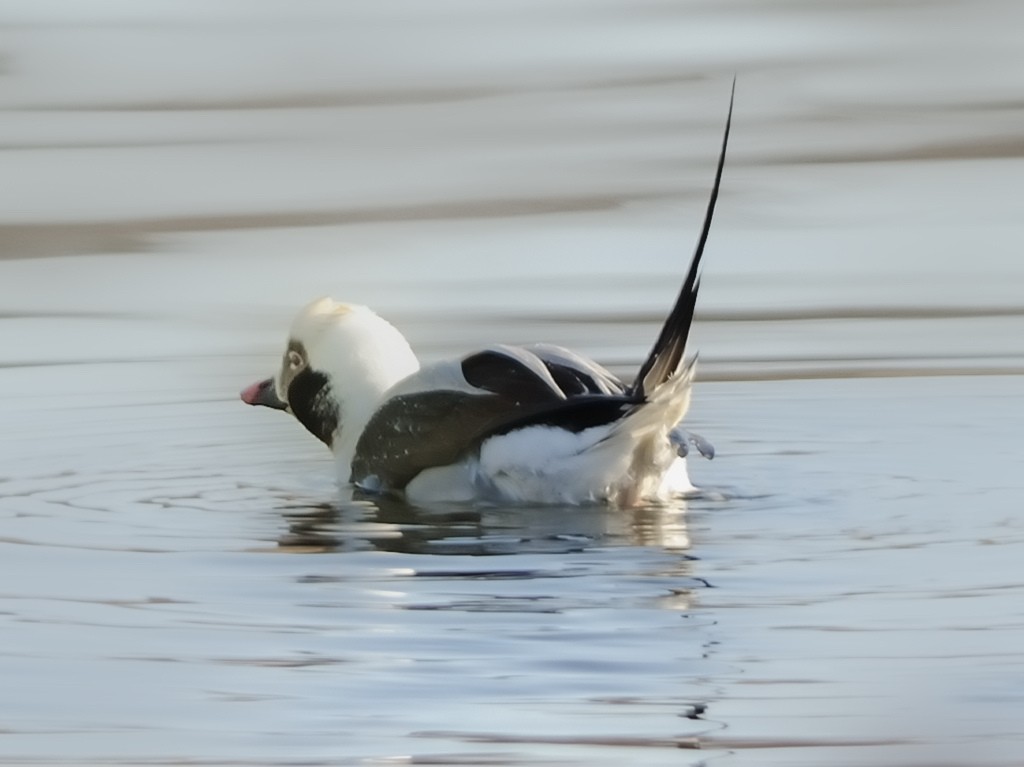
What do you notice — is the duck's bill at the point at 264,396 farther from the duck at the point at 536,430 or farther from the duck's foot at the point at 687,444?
the duck's foot at the point at 687,444

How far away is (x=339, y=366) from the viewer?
6973 millimetres

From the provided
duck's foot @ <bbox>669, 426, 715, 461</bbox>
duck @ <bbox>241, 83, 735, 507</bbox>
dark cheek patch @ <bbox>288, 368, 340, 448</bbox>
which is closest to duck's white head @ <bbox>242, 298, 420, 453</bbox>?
dark cheek patch @ <bbox>288, 368, 340, 448</bbox>

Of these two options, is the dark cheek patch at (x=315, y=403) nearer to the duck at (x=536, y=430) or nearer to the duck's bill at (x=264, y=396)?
the duck's bill at (x=264, y=396)

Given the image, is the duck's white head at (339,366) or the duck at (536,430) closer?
the duck at (536,430)

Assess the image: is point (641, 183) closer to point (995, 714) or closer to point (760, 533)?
point (760, 533)

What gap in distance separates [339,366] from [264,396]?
1.39ft

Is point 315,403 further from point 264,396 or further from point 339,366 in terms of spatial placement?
point 264,396

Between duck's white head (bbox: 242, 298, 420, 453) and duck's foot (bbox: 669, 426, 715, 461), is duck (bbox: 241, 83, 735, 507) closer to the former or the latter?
duck's foot (bbox: 669, 426, 715, 461)

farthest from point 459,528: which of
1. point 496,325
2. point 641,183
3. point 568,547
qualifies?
point 641,183

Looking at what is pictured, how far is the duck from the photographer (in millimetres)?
5863

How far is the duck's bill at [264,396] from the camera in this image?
729 cm

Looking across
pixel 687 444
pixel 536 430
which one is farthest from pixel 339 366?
pixel 687 444

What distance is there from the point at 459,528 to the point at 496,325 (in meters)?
2.99

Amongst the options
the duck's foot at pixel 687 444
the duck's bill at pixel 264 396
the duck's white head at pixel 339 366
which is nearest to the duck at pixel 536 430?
the duck's foot at pixel 687 444
